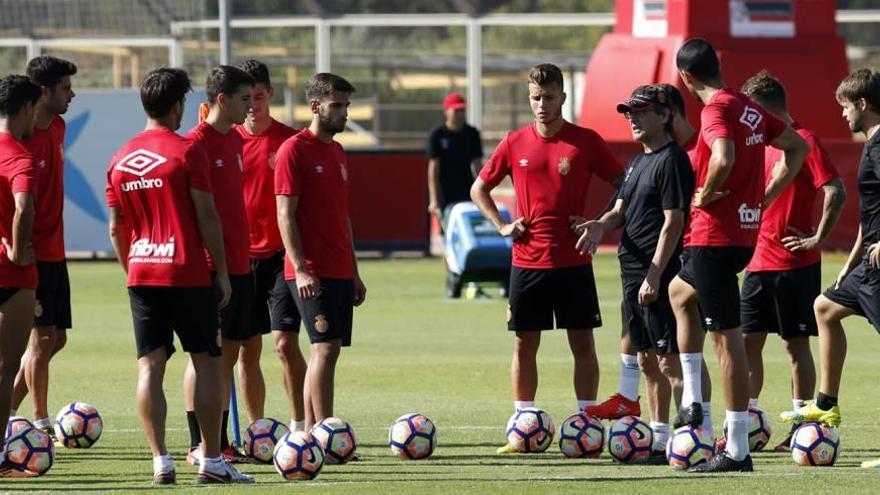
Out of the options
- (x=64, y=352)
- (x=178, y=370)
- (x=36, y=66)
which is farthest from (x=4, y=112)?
(x=64, y=352)

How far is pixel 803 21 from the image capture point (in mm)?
30156

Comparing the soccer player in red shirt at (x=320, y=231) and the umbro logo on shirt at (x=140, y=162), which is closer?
the umbro logo on shirt at (x=140, y=162)

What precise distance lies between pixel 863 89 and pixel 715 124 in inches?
44.4

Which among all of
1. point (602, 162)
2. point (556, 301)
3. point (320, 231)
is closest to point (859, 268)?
point (602, 162)

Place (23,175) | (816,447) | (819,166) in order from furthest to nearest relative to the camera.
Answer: (819,166)
(816,447)
(23,175)

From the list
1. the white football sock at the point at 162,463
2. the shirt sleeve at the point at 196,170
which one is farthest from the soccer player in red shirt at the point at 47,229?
the white football sock at the point at 162,463

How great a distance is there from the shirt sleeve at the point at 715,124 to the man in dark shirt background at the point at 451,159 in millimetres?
11253

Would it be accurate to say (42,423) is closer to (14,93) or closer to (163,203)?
(14,93)

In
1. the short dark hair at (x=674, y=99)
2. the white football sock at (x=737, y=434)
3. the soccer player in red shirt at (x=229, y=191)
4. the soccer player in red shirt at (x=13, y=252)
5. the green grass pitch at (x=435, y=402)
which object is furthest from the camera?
the short dark hair at (x=674, y=99)

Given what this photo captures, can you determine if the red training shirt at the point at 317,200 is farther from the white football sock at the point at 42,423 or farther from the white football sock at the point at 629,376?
the white football sock at the point at 42,423

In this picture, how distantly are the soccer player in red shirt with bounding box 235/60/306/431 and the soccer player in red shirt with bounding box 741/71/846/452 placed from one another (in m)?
3.04

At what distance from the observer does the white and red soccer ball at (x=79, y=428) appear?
454 inches

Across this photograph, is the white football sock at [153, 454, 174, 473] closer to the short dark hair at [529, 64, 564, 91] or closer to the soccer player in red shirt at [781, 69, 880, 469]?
the short dark hair at [529, 64, 564, 91]

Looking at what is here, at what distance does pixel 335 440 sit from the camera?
10586 millimetres
